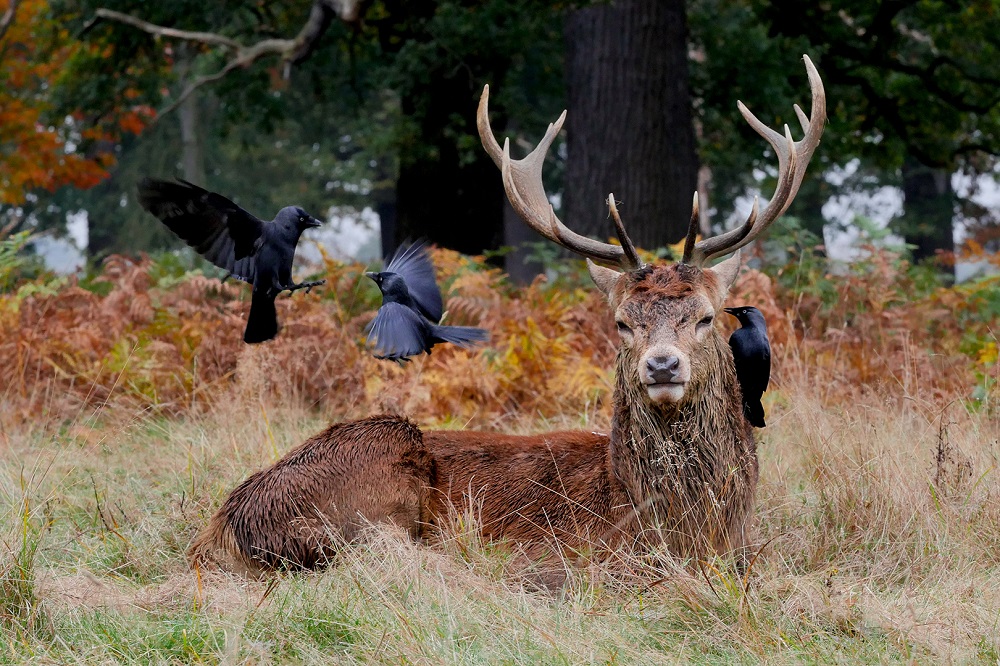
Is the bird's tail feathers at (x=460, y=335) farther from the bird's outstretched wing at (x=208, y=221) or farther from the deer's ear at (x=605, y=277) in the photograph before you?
the bird's outstretched wing at (x=208, y=221)

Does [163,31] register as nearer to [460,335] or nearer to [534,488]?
[460,335]

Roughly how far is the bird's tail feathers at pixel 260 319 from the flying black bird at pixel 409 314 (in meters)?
0.40

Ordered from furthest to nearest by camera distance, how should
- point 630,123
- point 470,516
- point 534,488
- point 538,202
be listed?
point 630,123
point 538,202
point 534,488
point 470,516

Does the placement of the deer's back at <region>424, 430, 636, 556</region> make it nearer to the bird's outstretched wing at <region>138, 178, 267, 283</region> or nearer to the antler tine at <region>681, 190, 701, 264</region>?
the antler tine at <region>681, 190, 701, 264</region>

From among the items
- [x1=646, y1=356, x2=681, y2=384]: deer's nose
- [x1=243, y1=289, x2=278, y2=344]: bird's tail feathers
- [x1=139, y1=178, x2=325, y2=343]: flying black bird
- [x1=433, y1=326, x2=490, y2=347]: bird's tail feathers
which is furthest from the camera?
[x1=433, y1=326, x2=490, y2=347]: bird's tail feathers

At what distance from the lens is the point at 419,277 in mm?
5410

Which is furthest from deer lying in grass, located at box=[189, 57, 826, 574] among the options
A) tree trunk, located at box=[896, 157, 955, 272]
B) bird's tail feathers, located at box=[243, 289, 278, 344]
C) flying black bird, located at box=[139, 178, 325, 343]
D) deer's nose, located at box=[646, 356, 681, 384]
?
tree trunk, located at box=[896, 157, 955, 272]

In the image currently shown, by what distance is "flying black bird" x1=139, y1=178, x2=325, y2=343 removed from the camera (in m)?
4.42

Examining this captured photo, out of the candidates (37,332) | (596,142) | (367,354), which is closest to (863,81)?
(596,142)

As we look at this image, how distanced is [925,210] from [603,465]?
2025 cm

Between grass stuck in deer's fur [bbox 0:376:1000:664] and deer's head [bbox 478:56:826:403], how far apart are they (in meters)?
0.70

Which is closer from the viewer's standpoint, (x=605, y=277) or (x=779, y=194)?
(x=779, y=194)

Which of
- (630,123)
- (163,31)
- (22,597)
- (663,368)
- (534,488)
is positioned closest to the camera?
(22,597)

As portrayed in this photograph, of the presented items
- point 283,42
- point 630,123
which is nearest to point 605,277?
point 630,123
